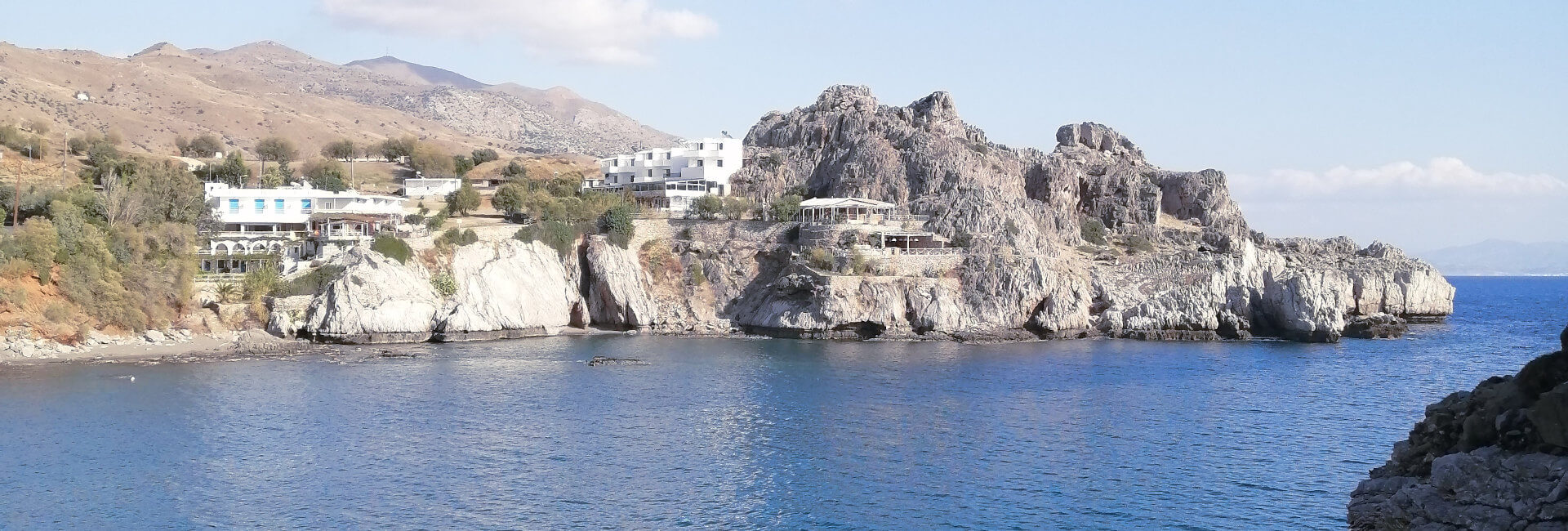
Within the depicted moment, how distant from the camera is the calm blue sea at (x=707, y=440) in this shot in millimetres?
29891

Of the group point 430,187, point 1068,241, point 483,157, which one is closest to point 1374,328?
point 1068,241

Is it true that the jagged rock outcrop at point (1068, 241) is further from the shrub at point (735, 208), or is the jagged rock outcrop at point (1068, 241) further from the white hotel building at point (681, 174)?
the shrub at point (735, 208)

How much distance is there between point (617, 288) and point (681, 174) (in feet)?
68.5

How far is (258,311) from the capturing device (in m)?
62.0

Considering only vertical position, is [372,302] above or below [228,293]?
below

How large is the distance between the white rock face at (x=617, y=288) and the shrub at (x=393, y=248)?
11.3m

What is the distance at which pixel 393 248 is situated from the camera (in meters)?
66.2

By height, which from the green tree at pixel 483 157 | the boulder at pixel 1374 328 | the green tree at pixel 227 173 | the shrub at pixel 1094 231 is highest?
the green tree at pixel 483 157

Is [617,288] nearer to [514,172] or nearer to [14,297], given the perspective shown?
[14,297]

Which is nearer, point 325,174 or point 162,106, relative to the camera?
point 325,174

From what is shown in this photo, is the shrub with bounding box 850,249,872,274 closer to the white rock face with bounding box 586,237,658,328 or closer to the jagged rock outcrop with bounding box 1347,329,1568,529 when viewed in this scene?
the white rock face with bounding box 586,237,658,328

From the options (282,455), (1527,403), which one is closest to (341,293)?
(282,455)

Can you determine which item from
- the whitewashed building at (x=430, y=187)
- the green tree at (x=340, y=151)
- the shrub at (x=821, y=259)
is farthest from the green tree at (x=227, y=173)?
A: the shrub at (x=821, y=259)

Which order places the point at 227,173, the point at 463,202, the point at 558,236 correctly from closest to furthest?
the point at 558,236
the point at 463,202
the point at 227,173
